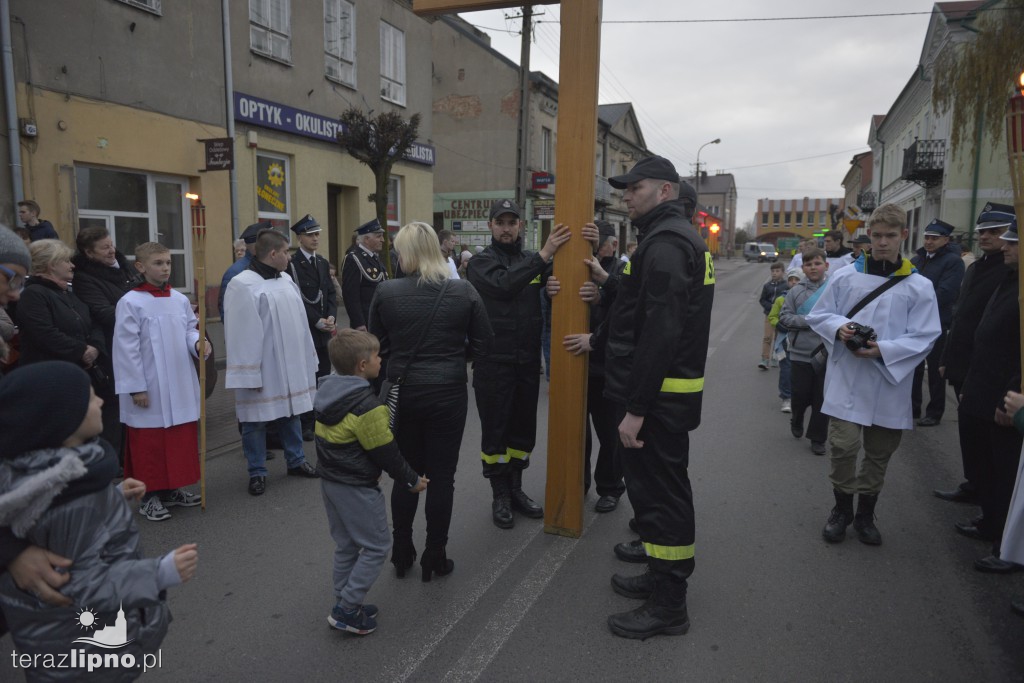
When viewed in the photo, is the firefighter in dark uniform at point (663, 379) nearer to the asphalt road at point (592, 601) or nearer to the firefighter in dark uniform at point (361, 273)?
the asphalt road at point (592, 601)

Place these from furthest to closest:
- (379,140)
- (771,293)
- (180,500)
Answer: (379,140) < (771,293) < (180,500)

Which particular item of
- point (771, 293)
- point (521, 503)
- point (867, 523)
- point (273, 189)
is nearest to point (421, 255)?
point (521, 503)

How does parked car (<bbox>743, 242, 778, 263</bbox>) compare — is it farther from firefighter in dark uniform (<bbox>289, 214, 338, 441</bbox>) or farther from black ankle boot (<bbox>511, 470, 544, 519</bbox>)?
black ankle boot (<bbox>511, 470, 544, 519</bbox>)

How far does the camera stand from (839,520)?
421 cm

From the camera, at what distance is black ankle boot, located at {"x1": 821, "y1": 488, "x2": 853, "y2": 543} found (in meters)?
4.16

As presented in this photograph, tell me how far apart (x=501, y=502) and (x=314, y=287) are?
3236mm

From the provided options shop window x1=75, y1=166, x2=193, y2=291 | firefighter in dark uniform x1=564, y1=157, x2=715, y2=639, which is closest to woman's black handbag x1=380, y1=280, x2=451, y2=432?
firefighter in dark uniform x1=564, y1=157, x2=715, y2=639

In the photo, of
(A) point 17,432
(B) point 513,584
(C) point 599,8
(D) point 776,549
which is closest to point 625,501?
(D) point 776,549

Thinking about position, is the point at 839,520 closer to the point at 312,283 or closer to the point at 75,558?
the point at 75,558

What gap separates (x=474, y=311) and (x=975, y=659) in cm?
281

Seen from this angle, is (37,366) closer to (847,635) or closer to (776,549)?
(847,635)

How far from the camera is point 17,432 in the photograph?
1.78 m

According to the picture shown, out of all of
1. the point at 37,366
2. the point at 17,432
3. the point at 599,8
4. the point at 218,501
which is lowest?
the point at 218,501

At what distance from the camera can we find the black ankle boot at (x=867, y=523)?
4141 mm
